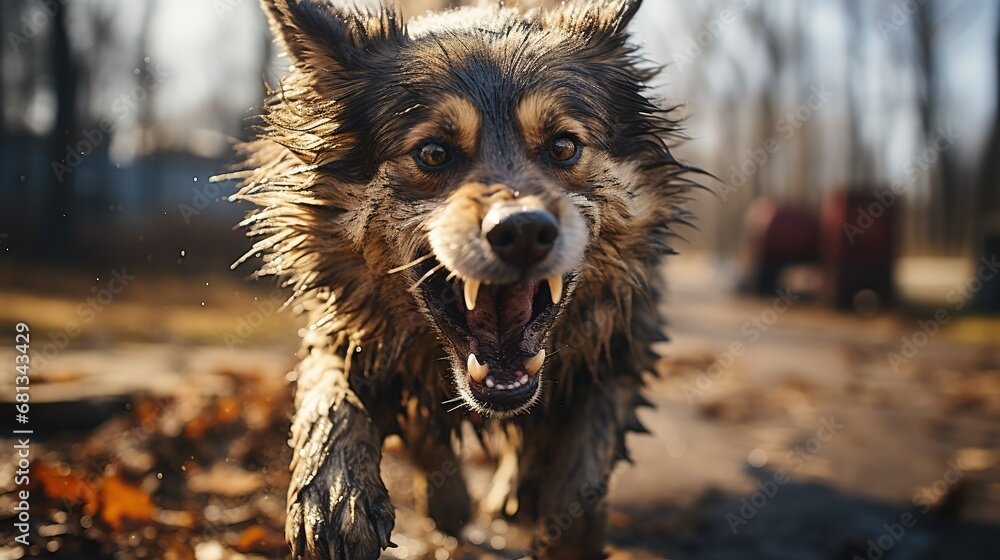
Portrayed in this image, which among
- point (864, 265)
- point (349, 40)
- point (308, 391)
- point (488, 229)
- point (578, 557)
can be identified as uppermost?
point (349, 40)

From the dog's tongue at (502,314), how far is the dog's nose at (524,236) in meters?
0.30

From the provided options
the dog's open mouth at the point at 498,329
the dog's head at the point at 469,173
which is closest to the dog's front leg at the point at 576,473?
the dog's head at the point at 469,173

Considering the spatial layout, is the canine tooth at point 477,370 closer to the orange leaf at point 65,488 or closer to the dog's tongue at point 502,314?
the dog's tongue at point 502,314

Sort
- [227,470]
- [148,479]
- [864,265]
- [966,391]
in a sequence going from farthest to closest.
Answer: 1. [864,265]
2. [966,391]
3. [227,470]
4. [148,479]

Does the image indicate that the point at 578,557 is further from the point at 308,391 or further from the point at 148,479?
the point at 148,479

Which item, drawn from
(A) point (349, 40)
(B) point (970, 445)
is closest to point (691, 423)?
(B) point (970, 445)

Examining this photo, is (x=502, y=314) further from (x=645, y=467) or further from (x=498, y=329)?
(x=645, y=467)

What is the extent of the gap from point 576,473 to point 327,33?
6.13 feet

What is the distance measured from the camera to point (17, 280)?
11.6m

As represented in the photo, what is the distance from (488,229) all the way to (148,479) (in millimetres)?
2554

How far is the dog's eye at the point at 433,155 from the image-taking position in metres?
2.56

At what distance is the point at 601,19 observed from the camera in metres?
3.03

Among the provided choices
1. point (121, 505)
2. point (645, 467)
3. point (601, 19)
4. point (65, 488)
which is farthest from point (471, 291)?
point (645, 467)

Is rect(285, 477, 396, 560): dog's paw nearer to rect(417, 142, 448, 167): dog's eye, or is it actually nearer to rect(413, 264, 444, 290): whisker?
rect(413, 264, 444, 290): whisker
